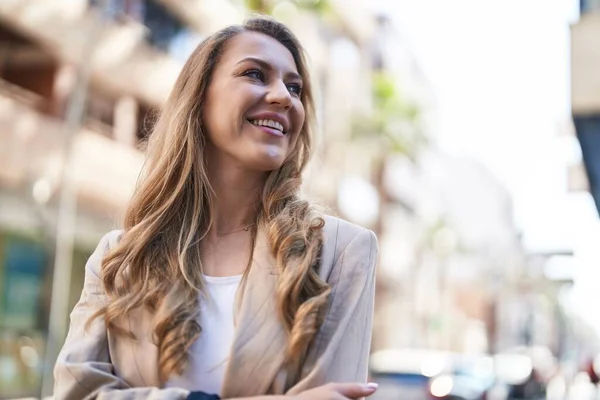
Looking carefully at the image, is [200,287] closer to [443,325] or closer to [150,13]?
[150,13]

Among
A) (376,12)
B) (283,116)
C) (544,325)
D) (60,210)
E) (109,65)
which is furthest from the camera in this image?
(544,325)

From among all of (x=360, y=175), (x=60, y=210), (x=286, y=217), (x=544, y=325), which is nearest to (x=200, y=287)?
(x=286, y=217)

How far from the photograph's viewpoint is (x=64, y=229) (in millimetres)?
19703

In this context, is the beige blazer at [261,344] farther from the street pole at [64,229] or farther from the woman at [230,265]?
the street pole at [64,229]

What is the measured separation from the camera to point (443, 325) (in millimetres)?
63156

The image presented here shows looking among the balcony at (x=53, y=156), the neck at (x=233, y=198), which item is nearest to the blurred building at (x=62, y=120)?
the balcony at (x=53, y=156)

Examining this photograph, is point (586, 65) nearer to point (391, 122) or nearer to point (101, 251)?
point (101, 251)

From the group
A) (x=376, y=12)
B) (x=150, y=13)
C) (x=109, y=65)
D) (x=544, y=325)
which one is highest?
(x=376, y=12)

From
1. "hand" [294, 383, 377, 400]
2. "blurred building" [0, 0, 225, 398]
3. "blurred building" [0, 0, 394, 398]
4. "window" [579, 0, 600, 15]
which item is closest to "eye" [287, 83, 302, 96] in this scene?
"hand" [294, 383, 377, 400]

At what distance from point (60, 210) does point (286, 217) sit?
17.9m

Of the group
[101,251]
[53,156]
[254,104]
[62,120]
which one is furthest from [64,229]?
[254,104]

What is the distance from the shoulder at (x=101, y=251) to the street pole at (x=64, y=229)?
1635 cm

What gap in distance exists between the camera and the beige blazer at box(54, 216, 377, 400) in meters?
2.10

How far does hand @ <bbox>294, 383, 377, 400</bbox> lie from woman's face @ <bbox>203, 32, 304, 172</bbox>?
0.59 metres
